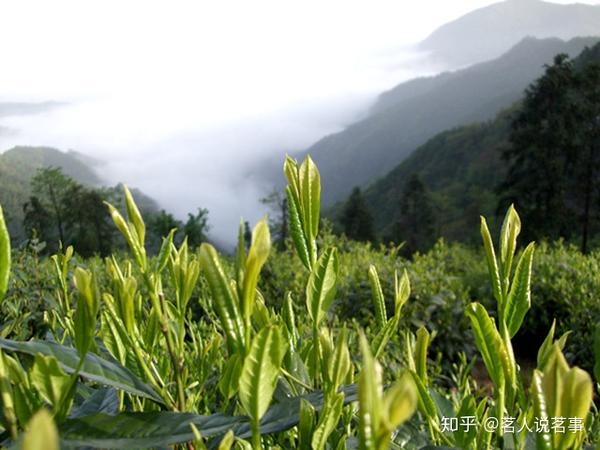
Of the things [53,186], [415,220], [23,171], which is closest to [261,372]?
[415,220]

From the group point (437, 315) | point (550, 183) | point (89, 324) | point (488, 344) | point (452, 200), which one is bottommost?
point (452, 200)

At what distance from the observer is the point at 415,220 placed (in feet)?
127

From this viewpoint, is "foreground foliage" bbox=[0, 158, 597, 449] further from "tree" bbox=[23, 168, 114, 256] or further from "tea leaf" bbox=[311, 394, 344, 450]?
"tree" bbox=[23, 168, 114, 256]

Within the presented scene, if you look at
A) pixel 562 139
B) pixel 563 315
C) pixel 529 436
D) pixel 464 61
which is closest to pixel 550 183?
pixel 562 139

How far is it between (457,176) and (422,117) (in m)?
A: 93.7

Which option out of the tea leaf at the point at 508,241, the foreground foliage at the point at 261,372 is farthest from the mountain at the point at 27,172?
the tea leaf at the point at 508,241

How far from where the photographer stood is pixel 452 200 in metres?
59.3

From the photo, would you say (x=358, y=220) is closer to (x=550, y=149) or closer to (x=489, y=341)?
(x=550, y=149)

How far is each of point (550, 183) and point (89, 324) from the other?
23.1 metres

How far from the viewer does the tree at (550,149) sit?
20.6m

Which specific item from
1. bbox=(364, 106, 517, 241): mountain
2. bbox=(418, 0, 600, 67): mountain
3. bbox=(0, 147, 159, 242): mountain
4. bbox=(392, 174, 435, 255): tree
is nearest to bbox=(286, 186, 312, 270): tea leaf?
bbox=(392, 174, 435, 255): tree

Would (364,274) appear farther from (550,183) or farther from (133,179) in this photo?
(133,179)

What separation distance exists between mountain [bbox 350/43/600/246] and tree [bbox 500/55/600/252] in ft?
80.8

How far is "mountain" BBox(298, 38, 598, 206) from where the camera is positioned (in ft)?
469
